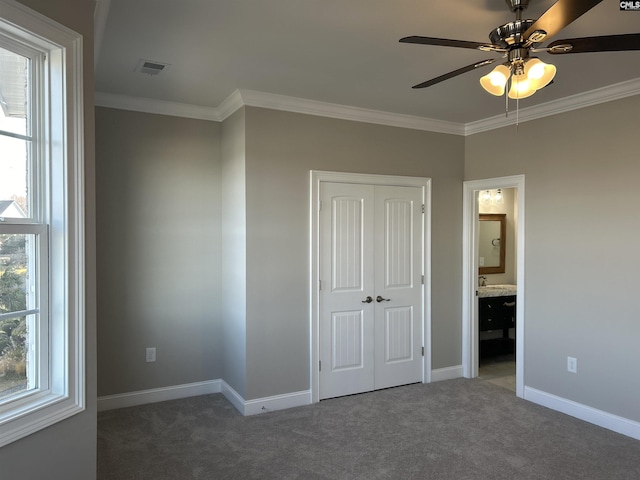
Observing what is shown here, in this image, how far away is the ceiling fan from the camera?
5.59 feet

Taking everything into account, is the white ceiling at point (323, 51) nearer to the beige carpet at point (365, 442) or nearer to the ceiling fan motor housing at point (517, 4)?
the ceiling fan motor housing at point (517, 4)

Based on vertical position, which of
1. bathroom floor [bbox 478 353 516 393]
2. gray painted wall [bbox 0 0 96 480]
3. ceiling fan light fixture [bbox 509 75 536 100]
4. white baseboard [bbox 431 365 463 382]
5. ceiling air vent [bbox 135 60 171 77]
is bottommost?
bathroom floor [bbox 478 353 516 393]

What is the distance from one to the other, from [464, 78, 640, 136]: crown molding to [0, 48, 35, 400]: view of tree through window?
2.97 metres

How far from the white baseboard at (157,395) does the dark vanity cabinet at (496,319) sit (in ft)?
10.2

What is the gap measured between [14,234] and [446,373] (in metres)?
4.08

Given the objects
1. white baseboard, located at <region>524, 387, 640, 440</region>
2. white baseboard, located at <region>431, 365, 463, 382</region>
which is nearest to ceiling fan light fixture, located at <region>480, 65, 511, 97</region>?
white baseboard, located at <region>524, 387, 640, 440</region>

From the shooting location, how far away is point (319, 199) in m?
4.00

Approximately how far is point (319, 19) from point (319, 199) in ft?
5.89

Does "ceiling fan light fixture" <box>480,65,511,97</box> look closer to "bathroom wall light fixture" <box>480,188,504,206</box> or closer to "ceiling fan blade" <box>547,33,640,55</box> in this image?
"ceiling fan blade" <box>547,33,640,55</box>

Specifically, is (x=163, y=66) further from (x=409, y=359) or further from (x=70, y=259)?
(x=409, y=359)

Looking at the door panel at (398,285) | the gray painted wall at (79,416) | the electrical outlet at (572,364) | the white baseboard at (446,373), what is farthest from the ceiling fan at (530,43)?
the white baseboard at (446,373)

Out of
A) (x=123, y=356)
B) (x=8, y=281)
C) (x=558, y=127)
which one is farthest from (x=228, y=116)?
(x=558, y=127)

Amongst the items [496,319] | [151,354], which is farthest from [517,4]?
[496,319]

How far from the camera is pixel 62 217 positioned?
6.31 ft
